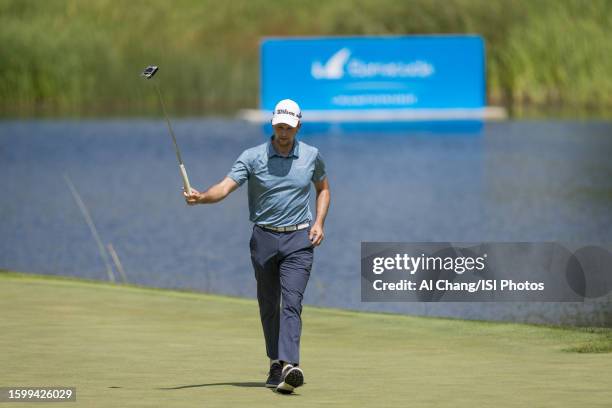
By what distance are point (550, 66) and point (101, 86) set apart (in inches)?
631

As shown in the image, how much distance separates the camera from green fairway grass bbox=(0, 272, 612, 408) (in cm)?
1038

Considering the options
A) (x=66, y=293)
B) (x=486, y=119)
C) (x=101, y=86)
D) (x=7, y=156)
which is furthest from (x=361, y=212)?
(x=101, y=86)

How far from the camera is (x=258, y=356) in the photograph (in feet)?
40.4

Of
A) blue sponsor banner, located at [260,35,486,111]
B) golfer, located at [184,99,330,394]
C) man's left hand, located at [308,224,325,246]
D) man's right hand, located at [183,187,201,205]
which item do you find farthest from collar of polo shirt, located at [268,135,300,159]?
blue sponsor banner, located at [260,35,486,111]

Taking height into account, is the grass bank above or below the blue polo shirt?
above

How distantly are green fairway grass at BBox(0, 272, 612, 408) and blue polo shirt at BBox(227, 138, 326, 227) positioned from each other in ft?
3.68

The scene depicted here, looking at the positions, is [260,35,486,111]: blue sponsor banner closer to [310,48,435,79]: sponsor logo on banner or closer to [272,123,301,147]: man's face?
[310,48,435,79]: sponsor logo on banner

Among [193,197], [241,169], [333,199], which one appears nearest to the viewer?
[193,197]

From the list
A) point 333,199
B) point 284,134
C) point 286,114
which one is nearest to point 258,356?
point 284,134

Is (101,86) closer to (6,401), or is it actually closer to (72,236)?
(72,236)

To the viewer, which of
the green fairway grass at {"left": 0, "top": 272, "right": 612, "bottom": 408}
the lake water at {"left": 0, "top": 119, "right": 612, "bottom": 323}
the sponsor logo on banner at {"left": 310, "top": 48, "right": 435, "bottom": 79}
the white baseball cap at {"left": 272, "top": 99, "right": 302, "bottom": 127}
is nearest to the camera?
the green fairway grass at {"left": 0, "top": 272, "right": 612, "bottom": 408}

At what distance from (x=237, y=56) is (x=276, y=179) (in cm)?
5801

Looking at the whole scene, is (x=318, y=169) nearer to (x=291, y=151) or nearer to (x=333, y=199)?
(x=291, y=151)

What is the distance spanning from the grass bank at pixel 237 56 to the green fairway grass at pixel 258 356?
4316cm
